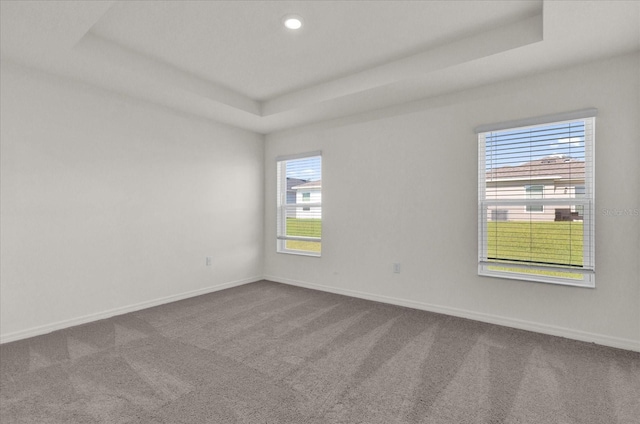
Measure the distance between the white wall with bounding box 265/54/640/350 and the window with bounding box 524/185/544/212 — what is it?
0.40 metres

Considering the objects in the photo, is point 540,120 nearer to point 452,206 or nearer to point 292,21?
point 452,206

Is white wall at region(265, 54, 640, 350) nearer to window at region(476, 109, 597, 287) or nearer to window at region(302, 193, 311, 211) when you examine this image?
window at region(476, 109, 597, 287)

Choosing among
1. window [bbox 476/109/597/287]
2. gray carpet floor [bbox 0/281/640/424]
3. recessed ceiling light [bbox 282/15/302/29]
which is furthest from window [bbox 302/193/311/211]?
recessed ceiling light [bbox 282/15/302/29]

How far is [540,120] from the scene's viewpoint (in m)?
2.91

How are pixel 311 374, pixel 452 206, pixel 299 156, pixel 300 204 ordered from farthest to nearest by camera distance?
pixel 300 204 → pixel 299 156 → pixel 452 206 → pixel 311 374

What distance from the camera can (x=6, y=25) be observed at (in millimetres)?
2227

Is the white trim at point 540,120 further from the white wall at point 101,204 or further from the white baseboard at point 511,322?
the white wall at point 101,204

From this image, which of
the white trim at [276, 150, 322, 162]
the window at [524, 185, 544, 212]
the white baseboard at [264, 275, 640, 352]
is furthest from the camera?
the white trim at [276, 150, 322, 162]

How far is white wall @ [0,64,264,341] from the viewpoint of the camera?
279 cm

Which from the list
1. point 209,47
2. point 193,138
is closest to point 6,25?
point 209,47

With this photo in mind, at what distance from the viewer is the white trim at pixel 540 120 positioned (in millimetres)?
2690

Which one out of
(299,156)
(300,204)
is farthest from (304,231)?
(299,156)

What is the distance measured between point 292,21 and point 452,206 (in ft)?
7.75

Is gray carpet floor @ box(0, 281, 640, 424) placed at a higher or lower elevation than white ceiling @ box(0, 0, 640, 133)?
lower
